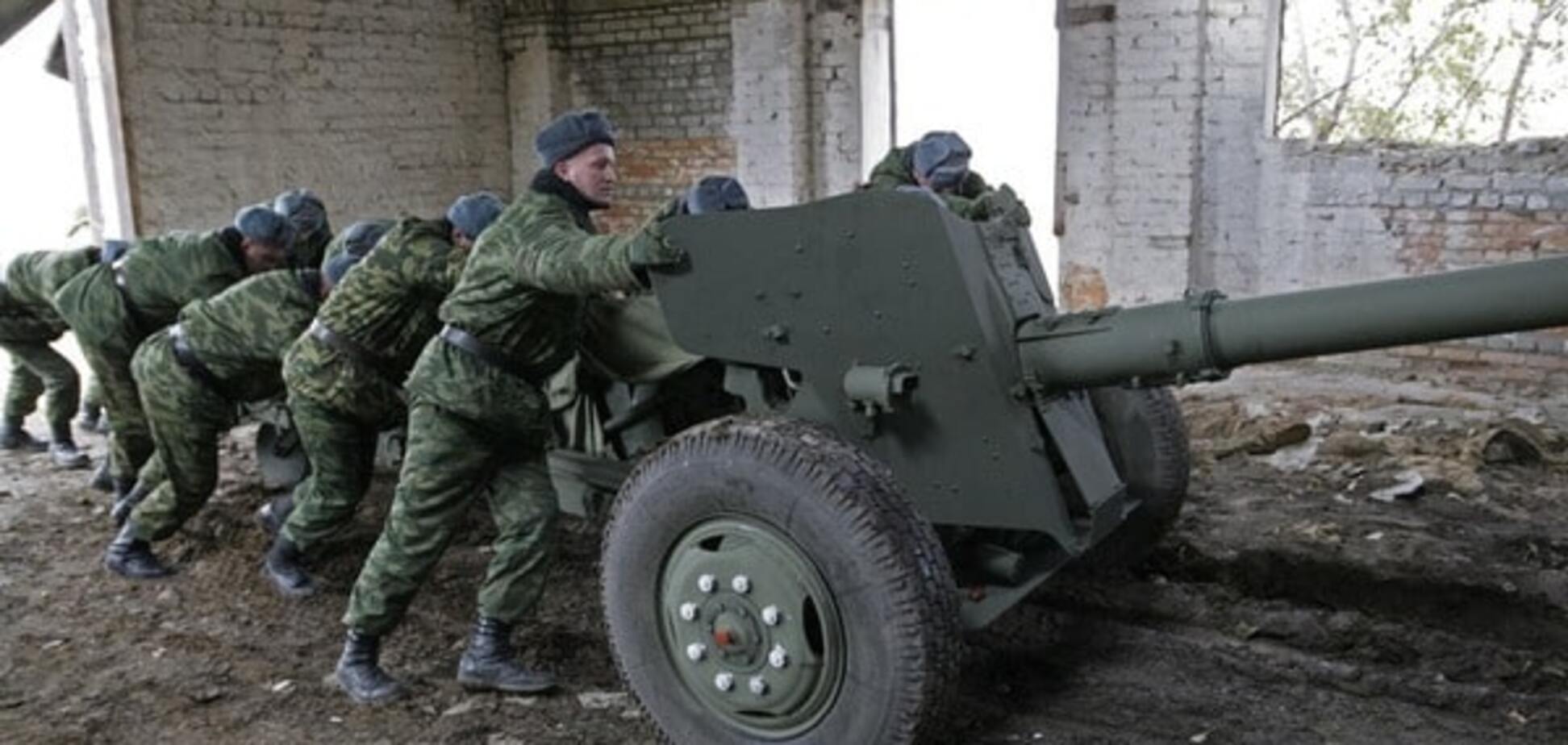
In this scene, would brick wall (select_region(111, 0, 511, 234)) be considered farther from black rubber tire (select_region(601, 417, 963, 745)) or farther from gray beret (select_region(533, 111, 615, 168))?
black rubber tire (select_region(601, 417, 963, 745))

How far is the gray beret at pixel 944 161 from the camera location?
5.60m

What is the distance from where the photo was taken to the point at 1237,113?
731cm

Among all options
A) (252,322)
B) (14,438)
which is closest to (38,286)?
(14,438)

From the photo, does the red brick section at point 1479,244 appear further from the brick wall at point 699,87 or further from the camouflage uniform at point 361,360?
the camouflage uniform at point 361,360

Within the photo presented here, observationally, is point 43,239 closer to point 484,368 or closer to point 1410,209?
point 484,368

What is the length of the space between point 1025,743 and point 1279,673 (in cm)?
81

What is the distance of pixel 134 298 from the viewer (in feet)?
17.2

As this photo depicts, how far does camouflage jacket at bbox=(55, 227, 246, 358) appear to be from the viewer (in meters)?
5.16

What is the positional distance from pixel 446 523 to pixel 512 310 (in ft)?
2.17

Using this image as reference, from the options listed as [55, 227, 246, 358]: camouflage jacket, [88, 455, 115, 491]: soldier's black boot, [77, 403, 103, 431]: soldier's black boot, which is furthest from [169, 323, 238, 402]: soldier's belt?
[77, 403, 103, 431]: soldier's black boot

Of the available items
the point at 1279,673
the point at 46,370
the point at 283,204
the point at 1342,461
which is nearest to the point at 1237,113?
the point at 1342,461

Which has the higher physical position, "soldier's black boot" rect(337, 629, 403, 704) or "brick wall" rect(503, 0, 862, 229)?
"brick wall" rect(503, 0, 862, 229)

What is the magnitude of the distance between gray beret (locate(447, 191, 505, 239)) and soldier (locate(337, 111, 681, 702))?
0.39 metres

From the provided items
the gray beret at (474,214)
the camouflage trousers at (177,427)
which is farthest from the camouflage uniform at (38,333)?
the gray beret at (474,214)
